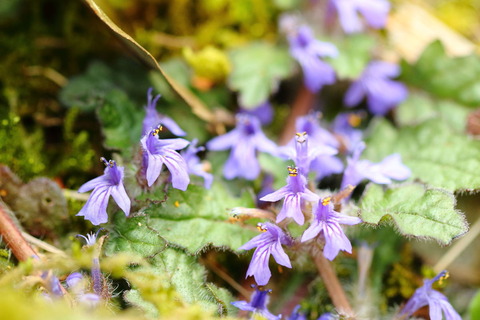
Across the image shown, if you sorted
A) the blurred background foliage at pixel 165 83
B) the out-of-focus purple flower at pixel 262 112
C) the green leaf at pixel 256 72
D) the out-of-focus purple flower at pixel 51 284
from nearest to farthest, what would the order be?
1. the out-of-focus purple flower at pixel 51 284
2. the blurred background foliage at pixel 165 83
3. the green leaf at pixel 256 72
4. the out-of-focus purple flower at pixel 262 112

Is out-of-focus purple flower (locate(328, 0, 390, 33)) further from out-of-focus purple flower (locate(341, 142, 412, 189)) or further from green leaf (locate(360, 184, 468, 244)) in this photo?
green leaf (locate(360, 184, 468, 244))

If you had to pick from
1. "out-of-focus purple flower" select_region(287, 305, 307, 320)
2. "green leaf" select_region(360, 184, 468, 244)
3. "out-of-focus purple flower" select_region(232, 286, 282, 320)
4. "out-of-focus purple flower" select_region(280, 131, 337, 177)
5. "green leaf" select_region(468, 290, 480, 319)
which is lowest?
"green leaf" select_region(468, 290, 480, 319)

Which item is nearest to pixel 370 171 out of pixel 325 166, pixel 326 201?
pixel 325 166

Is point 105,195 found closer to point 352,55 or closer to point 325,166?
point 325,166

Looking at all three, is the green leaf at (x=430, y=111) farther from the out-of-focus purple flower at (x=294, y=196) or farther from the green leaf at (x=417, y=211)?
the out-of-focus purple flower at (x=294, y=196)

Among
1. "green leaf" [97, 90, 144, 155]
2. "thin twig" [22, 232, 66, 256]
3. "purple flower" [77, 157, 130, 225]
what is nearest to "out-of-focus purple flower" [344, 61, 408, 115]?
"green leaf" [97, 90, 144, 155]

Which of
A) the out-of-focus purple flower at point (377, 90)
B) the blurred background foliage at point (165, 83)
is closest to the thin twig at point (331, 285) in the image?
the blurred background foliage at point (165, 83)
